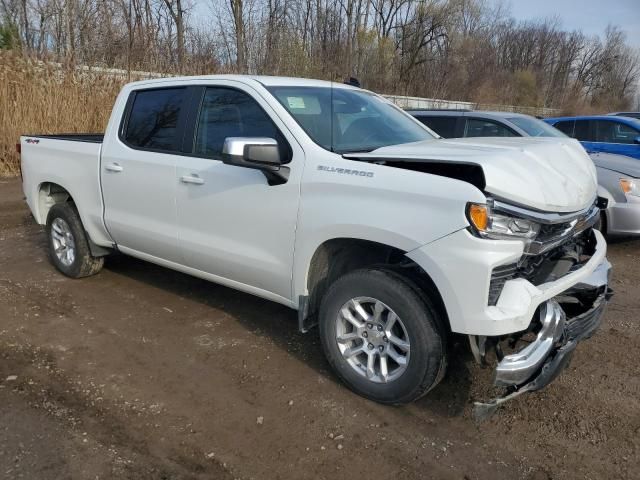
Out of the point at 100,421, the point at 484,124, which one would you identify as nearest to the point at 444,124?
the point at 484,124

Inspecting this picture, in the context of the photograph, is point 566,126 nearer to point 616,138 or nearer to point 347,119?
point 616,138

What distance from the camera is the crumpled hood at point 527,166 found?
2756mm

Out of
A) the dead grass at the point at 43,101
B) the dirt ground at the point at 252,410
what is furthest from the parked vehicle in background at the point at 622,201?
the dead grass at the point at 43,101

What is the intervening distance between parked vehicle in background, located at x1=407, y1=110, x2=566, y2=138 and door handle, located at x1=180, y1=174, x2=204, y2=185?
5.53 meters

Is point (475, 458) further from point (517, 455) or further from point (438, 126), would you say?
point (438, 126)

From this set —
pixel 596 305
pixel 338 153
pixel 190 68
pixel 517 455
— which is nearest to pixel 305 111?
pixel 338 153

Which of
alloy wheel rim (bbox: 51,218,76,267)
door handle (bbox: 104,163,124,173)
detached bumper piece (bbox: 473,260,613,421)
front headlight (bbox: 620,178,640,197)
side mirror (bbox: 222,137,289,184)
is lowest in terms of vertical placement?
alloy wheel rim (bbox: 51,218,76,267)

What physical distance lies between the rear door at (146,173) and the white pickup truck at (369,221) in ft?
0.05

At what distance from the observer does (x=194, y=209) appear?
13.2 feet

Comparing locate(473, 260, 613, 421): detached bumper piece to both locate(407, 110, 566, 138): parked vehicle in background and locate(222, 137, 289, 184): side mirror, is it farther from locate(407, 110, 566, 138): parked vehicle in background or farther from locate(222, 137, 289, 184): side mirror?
locate(407, 110, 566, 138): parked vehicle in background

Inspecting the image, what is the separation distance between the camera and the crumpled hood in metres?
2.76

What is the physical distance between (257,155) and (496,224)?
1.43 m

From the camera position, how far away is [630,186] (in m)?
6.52

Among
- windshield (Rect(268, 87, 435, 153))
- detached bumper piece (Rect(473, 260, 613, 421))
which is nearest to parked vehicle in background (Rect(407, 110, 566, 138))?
windshield (Rect(268, 87, 435, 153))
